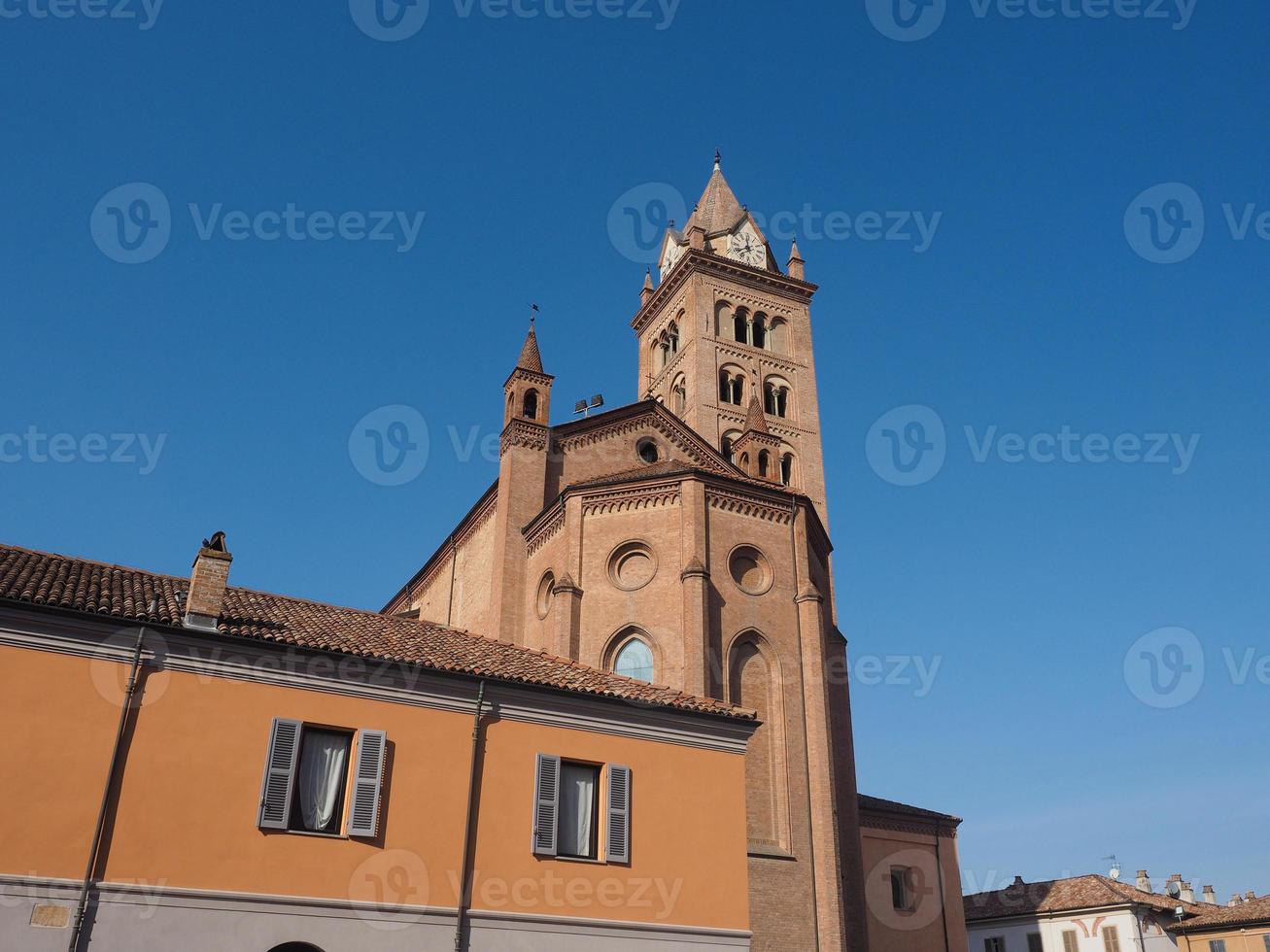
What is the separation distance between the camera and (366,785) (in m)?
14.1

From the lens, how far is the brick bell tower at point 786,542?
23.6 meters

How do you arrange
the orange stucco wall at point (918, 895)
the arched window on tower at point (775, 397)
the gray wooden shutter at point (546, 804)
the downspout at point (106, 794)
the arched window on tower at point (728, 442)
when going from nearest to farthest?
the downspout at point (106, 794), the gray wooden shutter at point (546, 804), the orange stucco wall at point (918, 895), the arched window on tower at point (728, 442), the arched window on tower at point (775, 397)

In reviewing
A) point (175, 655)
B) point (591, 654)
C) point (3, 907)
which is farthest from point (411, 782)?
point (591, 654)

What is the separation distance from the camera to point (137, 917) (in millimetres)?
12477

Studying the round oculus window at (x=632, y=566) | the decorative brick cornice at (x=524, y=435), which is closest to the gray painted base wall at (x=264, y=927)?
the round oculus window at (x=632, y=566)

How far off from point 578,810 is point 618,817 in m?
0.61

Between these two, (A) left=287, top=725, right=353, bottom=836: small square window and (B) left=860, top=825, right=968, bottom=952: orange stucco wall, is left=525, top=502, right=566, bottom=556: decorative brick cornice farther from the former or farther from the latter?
(B) left=860, top=825, right=968, bottom=952: orange stucco wall

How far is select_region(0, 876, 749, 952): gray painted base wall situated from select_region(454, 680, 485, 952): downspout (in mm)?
118

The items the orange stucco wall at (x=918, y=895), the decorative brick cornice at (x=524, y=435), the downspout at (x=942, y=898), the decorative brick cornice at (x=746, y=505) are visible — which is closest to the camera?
the decorative brick cornice at (x=746, y=505)

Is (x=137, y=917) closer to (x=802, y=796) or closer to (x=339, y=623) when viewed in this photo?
(x=339, y=623)

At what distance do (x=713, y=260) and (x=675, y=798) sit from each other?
113 ft

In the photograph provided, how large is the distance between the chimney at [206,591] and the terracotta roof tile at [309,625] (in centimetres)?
22

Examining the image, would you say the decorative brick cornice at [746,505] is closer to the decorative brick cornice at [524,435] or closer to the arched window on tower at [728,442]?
the decorative brick cornice at [524,435]

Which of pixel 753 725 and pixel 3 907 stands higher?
pixel 753 725
